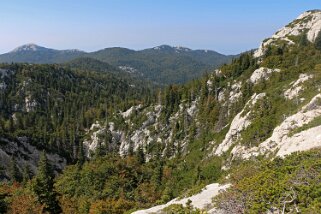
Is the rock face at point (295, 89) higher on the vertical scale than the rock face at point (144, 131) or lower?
higher

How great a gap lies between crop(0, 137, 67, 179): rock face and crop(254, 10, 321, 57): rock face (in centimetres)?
9079

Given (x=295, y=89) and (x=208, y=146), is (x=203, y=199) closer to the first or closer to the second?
(x=295, y=89)

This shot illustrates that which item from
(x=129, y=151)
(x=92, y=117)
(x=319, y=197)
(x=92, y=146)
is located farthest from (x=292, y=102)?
(x=92, y=117)

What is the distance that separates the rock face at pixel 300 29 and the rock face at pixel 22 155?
9079 centimetres

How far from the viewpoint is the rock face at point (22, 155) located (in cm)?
11194

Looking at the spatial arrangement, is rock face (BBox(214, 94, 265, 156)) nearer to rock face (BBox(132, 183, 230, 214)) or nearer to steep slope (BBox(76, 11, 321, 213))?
steep slope (BBox(76, 11, 321, 213))

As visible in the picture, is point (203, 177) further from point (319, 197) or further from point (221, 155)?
point (319, 197)

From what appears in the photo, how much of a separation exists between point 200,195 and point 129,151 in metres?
112

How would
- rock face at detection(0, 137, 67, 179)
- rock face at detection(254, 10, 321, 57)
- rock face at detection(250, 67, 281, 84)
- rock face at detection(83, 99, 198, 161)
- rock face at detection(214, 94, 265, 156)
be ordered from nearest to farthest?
rock face at detection(214, 94, 265, 156), rock face at detection(250, 67, 281, 84), rock face at detection(0, 137, 67, 179), rock face at detection(254, 10, 321, 57), rock face at detection(83, 99, 198, 161)

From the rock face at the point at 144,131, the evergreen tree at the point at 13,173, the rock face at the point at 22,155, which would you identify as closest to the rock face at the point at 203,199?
the evergreen tree at the point at 13,173

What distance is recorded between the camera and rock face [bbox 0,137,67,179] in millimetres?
111938

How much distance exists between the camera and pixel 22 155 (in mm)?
121500

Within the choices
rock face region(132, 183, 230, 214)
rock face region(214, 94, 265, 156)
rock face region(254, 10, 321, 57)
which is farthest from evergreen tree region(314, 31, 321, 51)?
rock face region(132, 183, 230, 214)

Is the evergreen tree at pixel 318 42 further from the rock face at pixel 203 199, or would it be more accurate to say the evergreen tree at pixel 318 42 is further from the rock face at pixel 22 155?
the rock face at pixel 22 155
